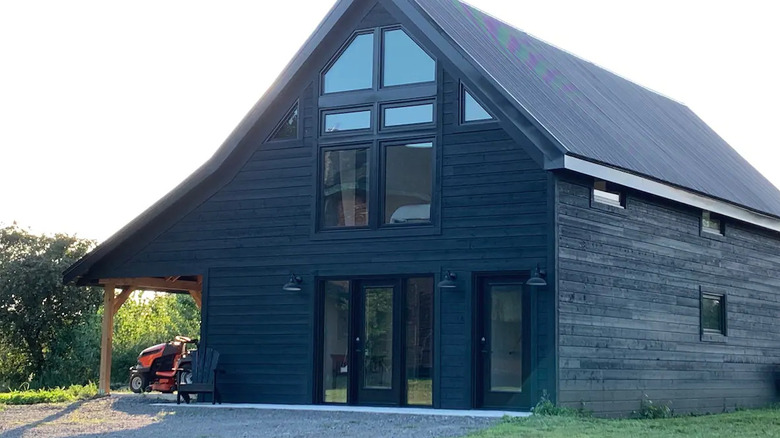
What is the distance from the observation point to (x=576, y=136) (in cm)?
1608

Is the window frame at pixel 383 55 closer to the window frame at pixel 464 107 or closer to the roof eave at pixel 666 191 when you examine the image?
the window frame at pixel 464 107

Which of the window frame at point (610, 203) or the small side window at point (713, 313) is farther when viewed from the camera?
the small side window at point (713, 313)

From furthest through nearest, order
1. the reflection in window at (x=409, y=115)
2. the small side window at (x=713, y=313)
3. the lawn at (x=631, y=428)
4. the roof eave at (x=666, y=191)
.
→ the small side window at (x=713, y=313) → the reflection in window at (x=409, y=115) → the roof eave at (x=666, y=191) → the lawn at (x=631, y=428)

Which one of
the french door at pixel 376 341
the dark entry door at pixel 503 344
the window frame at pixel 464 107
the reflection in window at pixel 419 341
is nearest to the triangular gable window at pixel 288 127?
the french door at pixel 376 341

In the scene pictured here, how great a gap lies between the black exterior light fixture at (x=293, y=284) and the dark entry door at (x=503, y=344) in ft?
10.2

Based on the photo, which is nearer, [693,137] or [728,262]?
[728,262]

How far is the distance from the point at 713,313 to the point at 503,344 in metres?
5.17

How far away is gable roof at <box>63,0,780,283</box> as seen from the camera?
16.0 meters

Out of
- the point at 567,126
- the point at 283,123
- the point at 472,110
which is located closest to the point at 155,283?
the point at 283,123

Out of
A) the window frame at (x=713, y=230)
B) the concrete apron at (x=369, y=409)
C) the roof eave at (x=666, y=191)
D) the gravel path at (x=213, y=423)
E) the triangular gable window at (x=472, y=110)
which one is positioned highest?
the triangular gable window at (x=472, y=110)

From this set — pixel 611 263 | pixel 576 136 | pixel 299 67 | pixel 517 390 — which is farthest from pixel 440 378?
pixel 299 67

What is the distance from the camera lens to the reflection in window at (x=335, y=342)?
17.6m

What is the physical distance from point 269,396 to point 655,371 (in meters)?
6.09

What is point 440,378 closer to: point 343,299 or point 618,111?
point 343,299
